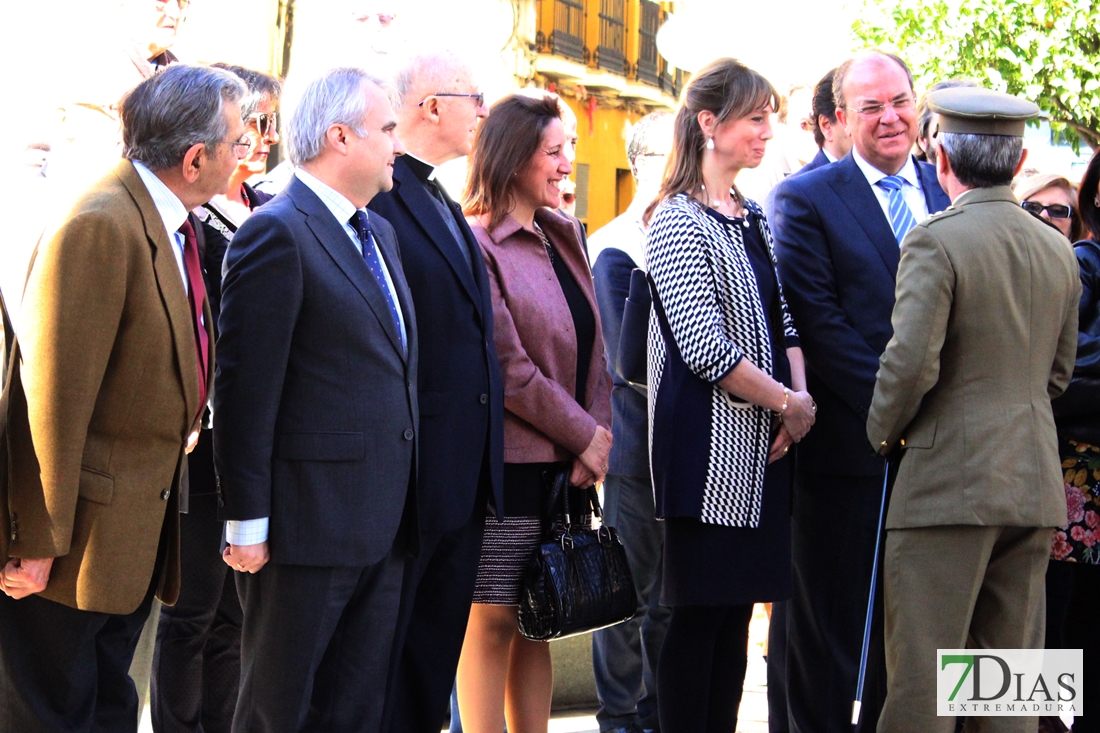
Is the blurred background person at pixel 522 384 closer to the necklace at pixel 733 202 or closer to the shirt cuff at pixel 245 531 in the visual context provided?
the necklace at pixel 733 202

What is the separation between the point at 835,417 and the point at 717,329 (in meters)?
0.61

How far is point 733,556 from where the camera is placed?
378 centimetres

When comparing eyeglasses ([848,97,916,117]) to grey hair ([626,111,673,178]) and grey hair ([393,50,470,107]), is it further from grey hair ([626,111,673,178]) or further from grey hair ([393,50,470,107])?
grey hair ([393,50,470,107])

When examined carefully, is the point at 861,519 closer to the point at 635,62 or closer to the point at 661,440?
the point at 661,440

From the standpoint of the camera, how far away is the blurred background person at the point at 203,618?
3.73 m

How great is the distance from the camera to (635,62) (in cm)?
2564

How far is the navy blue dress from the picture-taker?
3756 millimetres

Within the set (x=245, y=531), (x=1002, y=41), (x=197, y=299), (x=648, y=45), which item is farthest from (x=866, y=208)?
(x=648, y=45)

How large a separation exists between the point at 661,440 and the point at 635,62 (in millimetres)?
22732

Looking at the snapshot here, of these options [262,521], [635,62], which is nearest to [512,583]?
[262,521]

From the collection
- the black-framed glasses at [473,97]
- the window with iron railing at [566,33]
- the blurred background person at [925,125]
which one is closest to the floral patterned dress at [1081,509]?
the blurred background person at [925,125]

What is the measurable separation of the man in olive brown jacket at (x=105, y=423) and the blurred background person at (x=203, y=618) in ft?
2.07

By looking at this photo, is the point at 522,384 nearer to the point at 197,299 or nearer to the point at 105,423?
the point at 197,299

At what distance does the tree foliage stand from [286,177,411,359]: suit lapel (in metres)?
12.3
